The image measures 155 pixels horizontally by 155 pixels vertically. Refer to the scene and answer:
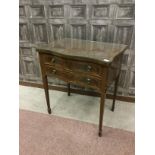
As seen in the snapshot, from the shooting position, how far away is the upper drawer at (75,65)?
4.36 ft

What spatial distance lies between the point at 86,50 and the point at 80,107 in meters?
0.77

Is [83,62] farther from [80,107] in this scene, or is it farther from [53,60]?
[80,107]

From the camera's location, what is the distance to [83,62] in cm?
136

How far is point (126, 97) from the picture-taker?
2033 millimetres

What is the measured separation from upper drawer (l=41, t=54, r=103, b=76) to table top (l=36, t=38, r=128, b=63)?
0.06 meters

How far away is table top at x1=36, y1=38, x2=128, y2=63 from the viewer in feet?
4.30

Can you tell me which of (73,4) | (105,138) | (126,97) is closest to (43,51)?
(73,4)

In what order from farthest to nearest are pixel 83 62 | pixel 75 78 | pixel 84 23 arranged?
1. pixel 84 23
2. pixel 75 78
3. pixel 83 62

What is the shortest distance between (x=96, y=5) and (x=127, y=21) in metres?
0.33

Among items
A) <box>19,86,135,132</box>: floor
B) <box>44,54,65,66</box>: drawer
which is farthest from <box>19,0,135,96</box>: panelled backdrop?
<box>44,54,65,66</box>: drawer

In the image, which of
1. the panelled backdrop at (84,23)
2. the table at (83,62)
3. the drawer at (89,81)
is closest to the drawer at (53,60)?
the table at (83,62)

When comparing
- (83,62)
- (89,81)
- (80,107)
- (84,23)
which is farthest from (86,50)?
(80,107)
